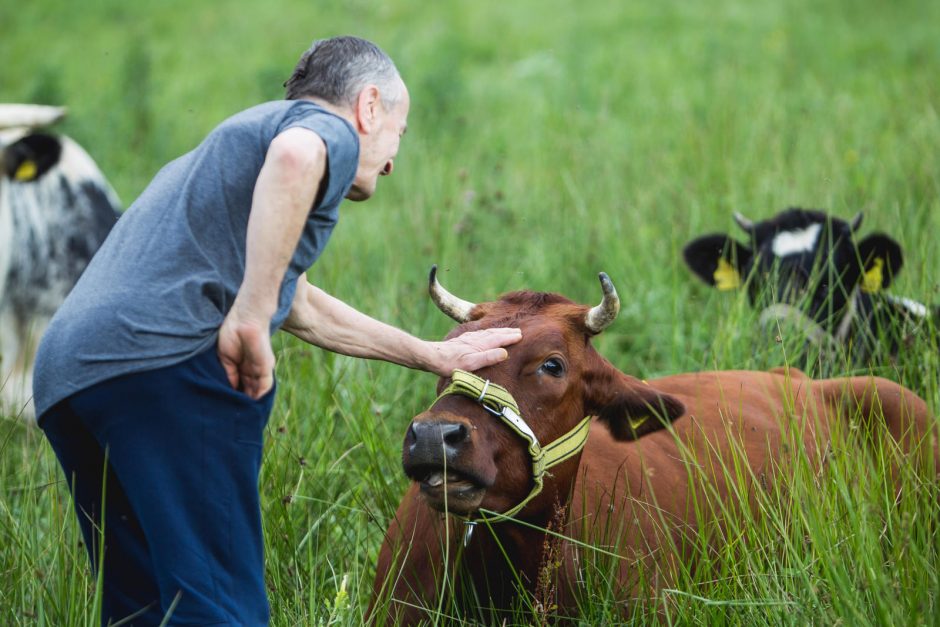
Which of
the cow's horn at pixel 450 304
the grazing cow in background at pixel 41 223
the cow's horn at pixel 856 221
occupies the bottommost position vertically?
the grazing cow in background at pixel 41 223

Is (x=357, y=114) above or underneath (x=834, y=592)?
above

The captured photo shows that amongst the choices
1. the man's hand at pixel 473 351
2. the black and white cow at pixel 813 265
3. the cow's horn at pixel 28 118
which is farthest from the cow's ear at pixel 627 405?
the cow's horn at pixel 28 118

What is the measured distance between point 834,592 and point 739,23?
1249 centimetres

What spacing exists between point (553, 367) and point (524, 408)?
7.2 inches

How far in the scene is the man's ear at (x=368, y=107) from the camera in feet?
9.61

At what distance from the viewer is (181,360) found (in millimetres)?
2678

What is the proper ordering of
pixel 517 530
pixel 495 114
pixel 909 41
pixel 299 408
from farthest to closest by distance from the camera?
pixel 909 41 → pixel 495 114 → pixel 299 408 → pixel 517 530

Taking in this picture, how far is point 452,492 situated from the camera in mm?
3201

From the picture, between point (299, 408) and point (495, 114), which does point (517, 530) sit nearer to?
point (299, 408)

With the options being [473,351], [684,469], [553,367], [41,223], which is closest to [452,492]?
[473,351]

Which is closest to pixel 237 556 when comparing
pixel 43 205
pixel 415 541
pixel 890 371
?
pixel 415 541

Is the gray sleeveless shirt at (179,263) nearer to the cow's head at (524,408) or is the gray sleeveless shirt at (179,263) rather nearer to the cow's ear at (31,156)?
the cow's head at (524,408)

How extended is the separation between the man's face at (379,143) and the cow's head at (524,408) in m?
0.63

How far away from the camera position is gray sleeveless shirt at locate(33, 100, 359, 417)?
105 inches
